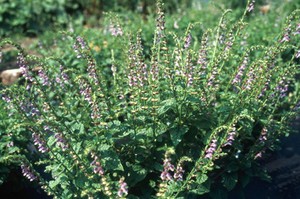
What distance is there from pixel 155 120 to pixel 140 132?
0.15 meters

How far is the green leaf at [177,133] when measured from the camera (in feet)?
11.9

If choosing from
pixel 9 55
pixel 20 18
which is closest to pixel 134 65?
pixel 9 55

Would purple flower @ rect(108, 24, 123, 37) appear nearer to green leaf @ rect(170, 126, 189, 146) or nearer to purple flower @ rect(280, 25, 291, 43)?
green leaf @ rect(170, 126, 189, 146)

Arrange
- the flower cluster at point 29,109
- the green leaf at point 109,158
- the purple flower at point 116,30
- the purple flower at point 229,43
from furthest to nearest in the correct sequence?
1. the purple flower at point 116,30
2. the purple flower at point 229,43
3. the flower cluster at point 29,109
4. the green leaf at point 109,158

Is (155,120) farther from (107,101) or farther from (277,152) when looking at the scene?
(277,152)

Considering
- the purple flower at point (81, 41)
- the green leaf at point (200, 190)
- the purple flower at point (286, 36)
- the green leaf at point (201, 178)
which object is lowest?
the green leaf at point (200, 190)

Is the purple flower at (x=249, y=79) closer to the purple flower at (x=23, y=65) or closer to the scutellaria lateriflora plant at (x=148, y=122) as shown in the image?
the scutellaria lateriflora plant at (x=148, y=122)

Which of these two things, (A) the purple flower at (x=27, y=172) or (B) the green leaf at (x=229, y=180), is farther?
(B) the green leaf at (x=229, y=180)

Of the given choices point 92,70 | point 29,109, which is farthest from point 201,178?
point 29,109

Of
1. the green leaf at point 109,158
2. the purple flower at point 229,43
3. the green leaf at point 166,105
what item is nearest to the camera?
the green leaf at point 109,158

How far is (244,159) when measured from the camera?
418 centimetres

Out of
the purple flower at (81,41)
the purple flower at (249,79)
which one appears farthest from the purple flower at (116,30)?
the purple flower at (249,79)

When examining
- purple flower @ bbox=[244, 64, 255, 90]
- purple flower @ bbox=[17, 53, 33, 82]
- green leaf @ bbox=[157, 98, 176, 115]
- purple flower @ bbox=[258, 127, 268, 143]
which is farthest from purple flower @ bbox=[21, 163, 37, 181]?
purple flower @ bbox=[258, 127, 268, 143]

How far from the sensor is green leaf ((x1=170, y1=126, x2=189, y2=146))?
3631mm
